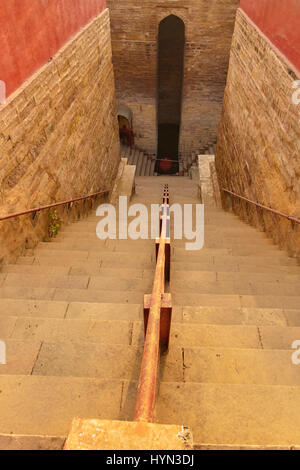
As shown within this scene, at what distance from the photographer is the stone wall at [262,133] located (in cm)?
454

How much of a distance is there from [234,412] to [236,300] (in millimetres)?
1514

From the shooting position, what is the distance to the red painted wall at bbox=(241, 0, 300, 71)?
4316mm

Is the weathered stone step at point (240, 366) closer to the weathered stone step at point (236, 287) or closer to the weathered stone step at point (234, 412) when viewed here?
the weathered stone step at point (234, 412)

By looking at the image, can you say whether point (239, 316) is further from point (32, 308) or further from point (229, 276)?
point (32, 308)

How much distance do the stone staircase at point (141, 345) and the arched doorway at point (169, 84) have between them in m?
12.7

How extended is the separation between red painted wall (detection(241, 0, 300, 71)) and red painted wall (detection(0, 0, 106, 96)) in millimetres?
3429

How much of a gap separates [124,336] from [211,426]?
40.1 inches

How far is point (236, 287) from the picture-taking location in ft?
11.9

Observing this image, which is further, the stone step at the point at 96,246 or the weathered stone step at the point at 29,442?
the stone step at the point at 96,246

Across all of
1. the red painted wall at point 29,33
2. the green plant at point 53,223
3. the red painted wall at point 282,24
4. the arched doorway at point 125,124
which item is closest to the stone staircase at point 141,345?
the green plant at point 53,223

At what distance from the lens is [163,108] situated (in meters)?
17.3

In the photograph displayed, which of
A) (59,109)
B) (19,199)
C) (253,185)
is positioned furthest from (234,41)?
(19,199)

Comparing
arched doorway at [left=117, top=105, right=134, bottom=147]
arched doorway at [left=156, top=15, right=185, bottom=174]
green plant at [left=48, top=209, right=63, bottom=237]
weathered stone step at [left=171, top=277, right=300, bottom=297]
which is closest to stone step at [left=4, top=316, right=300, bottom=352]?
weathered stone step at [left=171, top=277, right=300, bottom=297]
